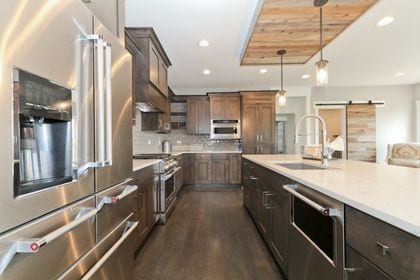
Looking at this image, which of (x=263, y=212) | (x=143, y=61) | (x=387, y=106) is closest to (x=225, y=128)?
(x=143, y=61)

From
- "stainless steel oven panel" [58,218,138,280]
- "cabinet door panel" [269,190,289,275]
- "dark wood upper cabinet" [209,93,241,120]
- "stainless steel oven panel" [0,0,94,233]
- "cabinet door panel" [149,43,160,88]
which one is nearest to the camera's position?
"stainless steel oven panel" [0,0,94,233]

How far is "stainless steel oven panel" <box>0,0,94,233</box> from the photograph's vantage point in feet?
2.28

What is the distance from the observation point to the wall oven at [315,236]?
1.11 meters

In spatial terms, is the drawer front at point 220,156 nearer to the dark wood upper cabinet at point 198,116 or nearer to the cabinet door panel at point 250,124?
the cabinet door panel at point 250,124

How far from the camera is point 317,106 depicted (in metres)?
6.83

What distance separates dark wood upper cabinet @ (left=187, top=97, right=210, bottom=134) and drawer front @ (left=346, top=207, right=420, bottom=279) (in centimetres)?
546

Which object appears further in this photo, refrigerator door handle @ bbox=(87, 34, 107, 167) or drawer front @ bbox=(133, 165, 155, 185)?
drawer front @ bbox=(133, 165, 155, 185)

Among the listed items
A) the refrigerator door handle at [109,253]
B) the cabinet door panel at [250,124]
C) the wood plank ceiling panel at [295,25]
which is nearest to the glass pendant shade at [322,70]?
the wood plank ceiling panel at [295,25]

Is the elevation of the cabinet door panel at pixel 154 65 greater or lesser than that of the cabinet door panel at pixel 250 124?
greater

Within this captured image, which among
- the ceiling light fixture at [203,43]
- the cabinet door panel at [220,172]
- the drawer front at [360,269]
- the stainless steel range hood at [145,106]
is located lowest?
the cabinet door panel at [220,172]

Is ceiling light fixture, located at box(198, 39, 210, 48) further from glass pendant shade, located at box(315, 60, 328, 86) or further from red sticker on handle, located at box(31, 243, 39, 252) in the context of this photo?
red sticker on handle, located at box(31, 243, 39, 252)

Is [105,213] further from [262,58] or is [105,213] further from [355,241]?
[262,58]

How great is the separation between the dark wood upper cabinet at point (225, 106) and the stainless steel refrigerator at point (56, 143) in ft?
16.0

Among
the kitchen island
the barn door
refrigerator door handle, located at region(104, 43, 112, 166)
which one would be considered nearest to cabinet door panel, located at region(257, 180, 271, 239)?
the kitchen island
